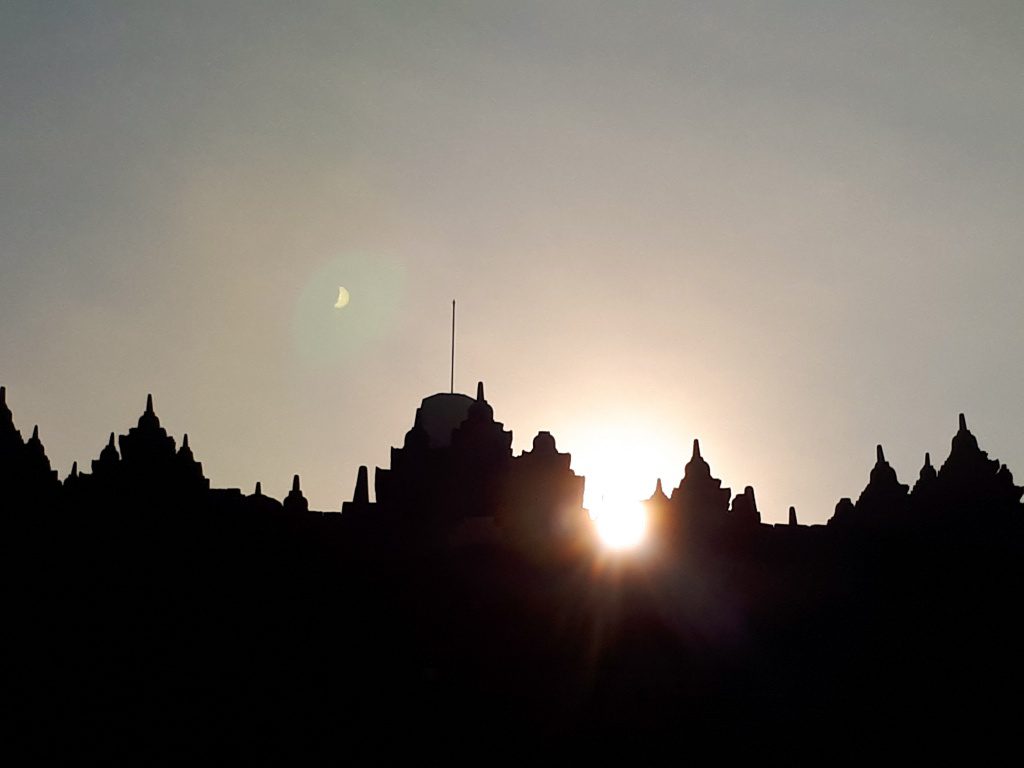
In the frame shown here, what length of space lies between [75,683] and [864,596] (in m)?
26.4

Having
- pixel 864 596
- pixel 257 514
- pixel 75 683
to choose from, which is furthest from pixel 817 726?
pixel 75 683

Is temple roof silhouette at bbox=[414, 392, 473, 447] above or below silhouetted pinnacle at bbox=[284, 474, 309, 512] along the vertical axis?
above

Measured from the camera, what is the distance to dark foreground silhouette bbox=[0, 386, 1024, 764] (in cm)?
5744

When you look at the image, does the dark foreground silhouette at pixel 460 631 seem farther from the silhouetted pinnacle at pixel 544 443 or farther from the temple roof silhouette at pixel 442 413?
the temple roof silhouette at pixel 442 413

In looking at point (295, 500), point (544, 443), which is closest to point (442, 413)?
point (544, 443)

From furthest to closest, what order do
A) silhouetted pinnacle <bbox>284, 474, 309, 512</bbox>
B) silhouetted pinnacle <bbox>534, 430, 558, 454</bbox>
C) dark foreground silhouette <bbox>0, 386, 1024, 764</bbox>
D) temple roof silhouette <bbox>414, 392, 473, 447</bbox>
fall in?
temple roof silhouette <bbox>414, 392, 473, 447</bbox> → silhouetted pinnacle <bbox>534, 430, 558, 454</bbox> → silhouetted pinnacle <bbox>284, 474, 309, 512</bbox> → dark foreground silhouette <bbox>0, 386, 1024, 764</bbox>

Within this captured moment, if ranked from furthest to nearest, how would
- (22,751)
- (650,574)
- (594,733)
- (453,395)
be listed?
(453,395) < (650,574) < (594,733) < (22,751)

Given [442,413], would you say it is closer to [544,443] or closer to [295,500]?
[544,443]

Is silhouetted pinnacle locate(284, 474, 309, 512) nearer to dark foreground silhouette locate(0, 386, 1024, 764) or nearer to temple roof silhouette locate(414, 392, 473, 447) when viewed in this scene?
dark foreground silhouette locate(0, 386, 1024, 764)

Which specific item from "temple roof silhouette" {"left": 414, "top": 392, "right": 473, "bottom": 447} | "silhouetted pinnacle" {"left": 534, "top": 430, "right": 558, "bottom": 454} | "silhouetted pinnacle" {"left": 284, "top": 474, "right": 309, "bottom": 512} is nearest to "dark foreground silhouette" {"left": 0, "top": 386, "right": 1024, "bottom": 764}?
"silhouetted pinnacle" {"left": 284, "top": 474, "right": 309, "bottom": 512}

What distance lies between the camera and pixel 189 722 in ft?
185

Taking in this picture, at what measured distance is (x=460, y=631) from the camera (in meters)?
61.4

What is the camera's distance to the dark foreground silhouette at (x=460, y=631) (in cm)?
5744

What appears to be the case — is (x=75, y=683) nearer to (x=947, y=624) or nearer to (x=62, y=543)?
(x=62, y=543)
